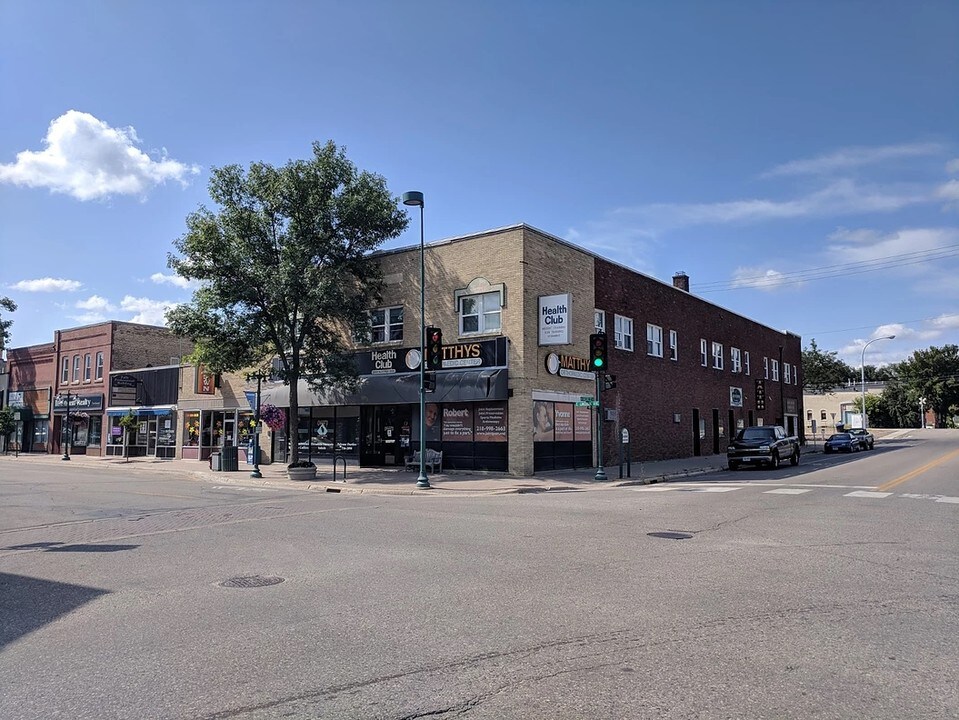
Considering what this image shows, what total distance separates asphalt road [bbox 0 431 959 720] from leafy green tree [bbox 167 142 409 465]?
40.5 feet

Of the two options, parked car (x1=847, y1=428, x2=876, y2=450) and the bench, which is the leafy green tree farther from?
parked car (x1=847, y1=428, x2=876, y2=450)

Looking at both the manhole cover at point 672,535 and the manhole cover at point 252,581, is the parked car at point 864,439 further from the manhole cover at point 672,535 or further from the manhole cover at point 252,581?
the manhole cover at point 252,581

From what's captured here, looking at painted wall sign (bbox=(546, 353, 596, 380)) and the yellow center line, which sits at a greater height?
painted wall sign (bbox=(546, 353, 596, 380))

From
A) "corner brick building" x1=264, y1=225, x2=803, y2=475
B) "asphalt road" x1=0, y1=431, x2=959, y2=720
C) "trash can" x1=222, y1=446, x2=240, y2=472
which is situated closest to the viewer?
"asphalt road" x1=0, y1=431, x2=959, y2=720

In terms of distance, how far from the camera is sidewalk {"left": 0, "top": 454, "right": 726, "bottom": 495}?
66.2 feet

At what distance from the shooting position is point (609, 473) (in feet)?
80.8

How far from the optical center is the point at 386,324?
27609 millimetres

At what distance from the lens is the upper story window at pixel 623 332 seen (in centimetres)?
2959

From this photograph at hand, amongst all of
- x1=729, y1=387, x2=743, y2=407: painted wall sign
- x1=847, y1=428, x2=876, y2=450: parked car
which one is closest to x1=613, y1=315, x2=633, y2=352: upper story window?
x1=729, y1=387, x2=743, y2=407: painted wall sign

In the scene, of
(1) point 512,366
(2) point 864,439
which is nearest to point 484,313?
(1) point 512,366

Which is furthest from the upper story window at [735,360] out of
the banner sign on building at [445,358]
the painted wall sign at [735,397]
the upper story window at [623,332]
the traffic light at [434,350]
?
the traffic light at [434,350]

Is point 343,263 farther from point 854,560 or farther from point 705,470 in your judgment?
point 854,560

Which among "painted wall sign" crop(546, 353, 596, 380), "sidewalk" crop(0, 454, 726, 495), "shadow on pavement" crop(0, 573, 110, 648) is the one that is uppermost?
"painted wall sign" crop(546, 353, 596, 380)

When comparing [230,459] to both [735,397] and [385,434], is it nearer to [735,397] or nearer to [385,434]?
[385,434]
